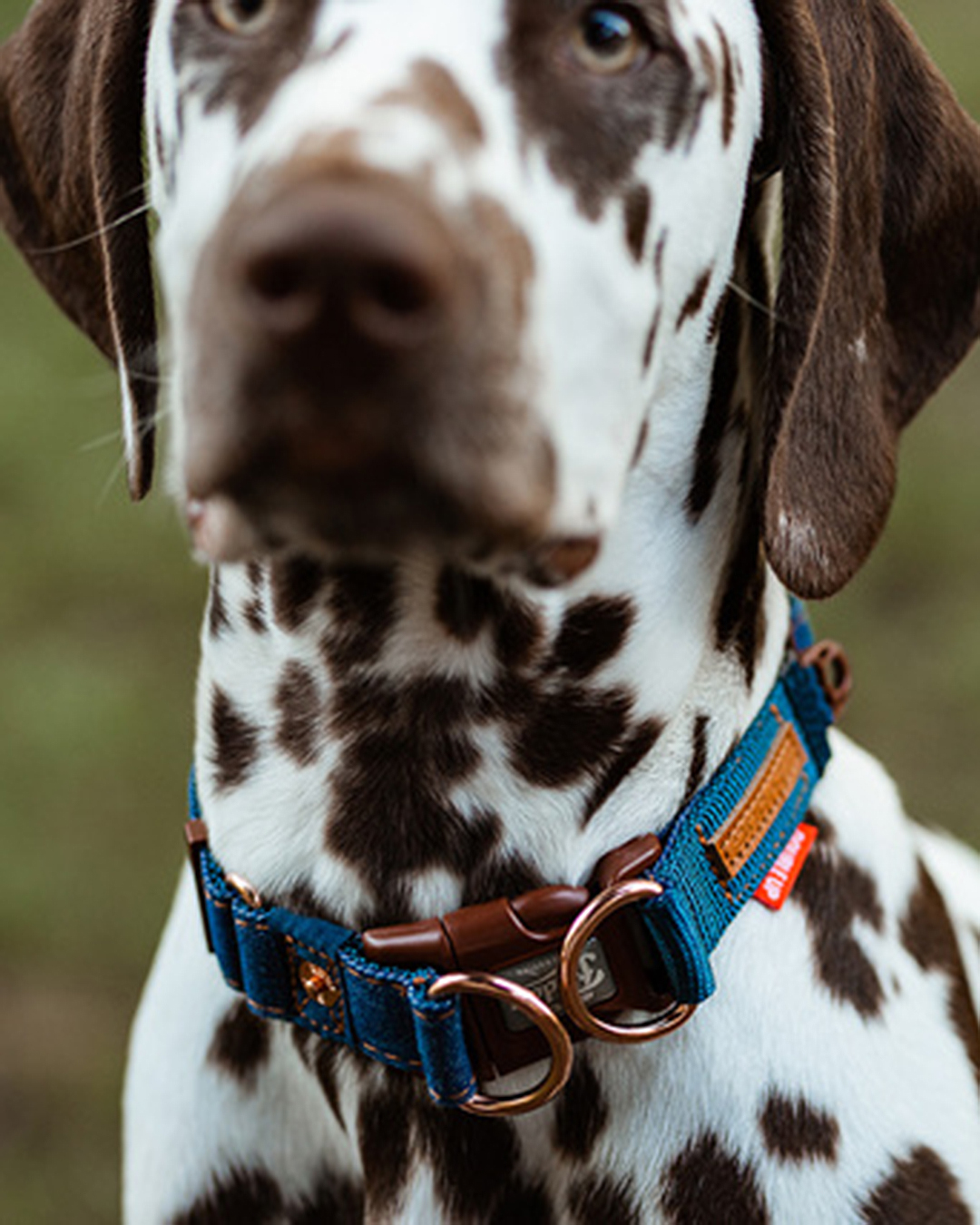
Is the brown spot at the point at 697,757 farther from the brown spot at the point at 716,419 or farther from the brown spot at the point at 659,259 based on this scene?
the brown spot at the point at 659,259

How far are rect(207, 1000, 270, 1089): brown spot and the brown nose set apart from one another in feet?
3.80

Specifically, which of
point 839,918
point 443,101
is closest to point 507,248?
point 443,101

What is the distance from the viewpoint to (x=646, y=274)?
220 centimetres

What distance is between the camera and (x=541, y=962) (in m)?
2.33

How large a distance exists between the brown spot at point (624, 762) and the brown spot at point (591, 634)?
0.09 meters

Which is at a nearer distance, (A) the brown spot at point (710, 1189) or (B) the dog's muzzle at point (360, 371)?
(B) the dog's muzzle at point (360, 371)

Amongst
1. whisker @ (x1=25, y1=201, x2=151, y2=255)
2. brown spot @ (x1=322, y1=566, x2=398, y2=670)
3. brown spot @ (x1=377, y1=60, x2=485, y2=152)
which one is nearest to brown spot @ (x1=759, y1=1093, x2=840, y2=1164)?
brown spot @ (x1=322, y1=566, x2=398, y2=670)

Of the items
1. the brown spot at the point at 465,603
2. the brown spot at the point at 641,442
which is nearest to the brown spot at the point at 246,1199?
the brown spot at the point at 465,603

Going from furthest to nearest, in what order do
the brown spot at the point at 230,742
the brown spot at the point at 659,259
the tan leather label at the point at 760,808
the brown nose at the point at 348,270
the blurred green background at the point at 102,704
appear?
the blurred green background at the point at 102,704, the brown spot at the point at 230,742, the tan leather label at the point at 760,808, the brown spot at the point at 659,259, the brown nose at the point at 348,270

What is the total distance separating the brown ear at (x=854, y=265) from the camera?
2.42 metres

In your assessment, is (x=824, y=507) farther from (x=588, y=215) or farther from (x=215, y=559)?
(x=215, y=559)

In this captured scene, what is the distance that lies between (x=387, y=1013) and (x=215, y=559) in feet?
1.92

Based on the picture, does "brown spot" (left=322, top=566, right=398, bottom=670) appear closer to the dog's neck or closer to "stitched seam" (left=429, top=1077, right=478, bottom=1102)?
the dog's neck

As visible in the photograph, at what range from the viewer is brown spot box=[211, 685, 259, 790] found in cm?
254
